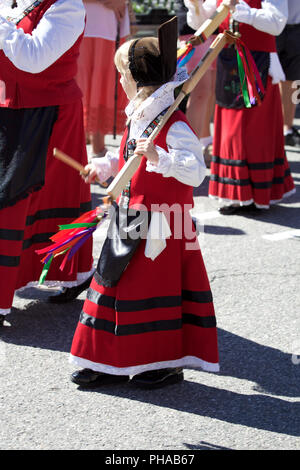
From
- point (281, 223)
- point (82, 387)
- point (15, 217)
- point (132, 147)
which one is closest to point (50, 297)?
point (15, 217)

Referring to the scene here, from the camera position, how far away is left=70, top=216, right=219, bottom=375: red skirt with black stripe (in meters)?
3.11

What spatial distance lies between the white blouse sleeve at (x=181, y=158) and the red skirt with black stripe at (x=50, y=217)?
0.99 metres

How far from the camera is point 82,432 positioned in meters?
2.88

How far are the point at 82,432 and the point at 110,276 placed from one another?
0.59 m

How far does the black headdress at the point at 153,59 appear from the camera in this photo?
2916 millimetres

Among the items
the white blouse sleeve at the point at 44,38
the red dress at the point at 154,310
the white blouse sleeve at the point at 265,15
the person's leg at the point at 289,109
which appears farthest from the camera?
the person's leg at the point at 289,109

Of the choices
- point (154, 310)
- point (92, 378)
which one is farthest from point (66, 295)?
point (154, 310)

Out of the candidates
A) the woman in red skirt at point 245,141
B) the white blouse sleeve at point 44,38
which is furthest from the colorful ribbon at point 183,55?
the woman in red skirt at point 245,141

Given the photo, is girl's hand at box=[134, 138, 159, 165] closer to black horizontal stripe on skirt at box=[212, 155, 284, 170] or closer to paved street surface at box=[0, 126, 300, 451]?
paved street surface at box=[0, 126, 300, 451]

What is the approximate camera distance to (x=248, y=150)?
18.4 ft

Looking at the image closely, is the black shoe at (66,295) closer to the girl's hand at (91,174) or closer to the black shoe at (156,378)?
the black shoe at (156,378)

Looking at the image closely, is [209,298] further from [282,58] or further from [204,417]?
[282,58]

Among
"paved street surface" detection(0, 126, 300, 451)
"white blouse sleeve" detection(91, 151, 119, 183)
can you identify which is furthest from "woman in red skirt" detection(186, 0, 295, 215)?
"white blouse sleeve" detection(91, 151, 119, 183)

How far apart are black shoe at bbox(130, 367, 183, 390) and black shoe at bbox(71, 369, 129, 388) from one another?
0.08 m
